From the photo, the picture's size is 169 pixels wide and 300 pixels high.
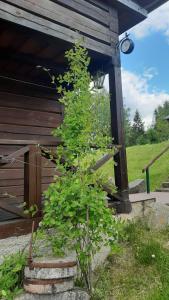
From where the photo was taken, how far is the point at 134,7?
18.0 feet

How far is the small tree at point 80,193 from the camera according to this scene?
286 centimetres

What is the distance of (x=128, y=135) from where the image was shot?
142ft

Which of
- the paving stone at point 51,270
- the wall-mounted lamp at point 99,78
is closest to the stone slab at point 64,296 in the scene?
the paving stone at point 51,270

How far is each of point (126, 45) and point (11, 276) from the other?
3.97 m

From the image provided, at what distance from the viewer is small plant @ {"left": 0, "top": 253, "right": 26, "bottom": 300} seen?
8.86 feet

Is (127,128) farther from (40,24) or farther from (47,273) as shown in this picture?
(47,273)

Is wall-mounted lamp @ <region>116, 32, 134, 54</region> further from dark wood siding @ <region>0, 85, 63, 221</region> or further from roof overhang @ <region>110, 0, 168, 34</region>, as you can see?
dark wood siding @ <region>0, 85, 63, 221</region>

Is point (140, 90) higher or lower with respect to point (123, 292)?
higher

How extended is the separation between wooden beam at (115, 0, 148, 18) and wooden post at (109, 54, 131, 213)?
3.21 ft

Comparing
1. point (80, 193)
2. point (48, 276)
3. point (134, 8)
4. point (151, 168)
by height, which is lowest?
point (48, 276)

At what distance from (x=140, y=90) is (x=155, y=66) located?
24865 millimetres

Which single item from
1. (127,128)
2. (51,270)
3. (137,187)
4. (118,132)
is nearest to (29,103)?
(118,132)

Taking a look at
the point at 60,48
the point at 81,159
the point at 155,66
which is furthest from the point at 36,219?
the point at 155,66

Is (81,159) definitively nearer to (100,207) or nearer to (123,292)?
(100,207)
